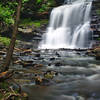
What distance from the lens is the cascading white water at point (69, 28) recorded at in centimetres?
3002

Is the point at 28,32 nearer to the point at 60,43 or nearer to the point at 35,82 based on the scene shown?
the point at 60,43

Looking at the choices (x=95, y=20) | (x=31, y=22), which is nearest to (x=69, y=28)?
(x=95, y=20)

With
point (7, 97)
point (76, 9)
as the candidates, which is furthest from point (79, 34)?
point (7, 97)

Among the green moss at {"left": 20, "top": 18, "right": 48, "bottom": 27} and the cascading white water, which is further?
the green moss at {"left": 20, "top": 18, "right": 48, "bottom": 27}

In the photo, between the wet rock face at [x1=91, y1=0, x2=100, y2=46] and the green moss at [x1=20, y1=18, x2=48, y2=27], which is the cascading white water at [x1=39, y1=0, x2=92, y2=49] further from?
the green moss at [x1=20, y1=18, x2=48, y2=27]

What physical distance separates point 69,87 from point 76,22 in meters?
27.8

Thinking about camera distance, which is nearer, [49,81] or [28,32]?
[49,81]

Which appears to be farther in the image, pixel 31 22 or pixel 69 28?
pixel 31 22

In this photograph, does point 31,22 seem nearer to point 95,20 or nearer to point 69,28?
point 69,28

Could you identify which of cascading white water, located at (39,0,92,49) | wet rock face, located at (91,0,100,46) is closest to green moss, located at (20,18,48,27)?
cascading white water, located at (39,0,92,49)

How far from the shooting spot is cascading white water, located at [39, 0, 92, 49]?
98.5 ft

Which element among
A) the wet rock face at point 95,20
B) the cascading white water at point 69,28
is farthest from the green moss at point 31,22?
the wet rock face at point 95,20

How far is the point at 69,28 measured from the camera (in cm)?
3372

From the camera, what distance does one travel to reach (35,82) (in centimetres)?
846
